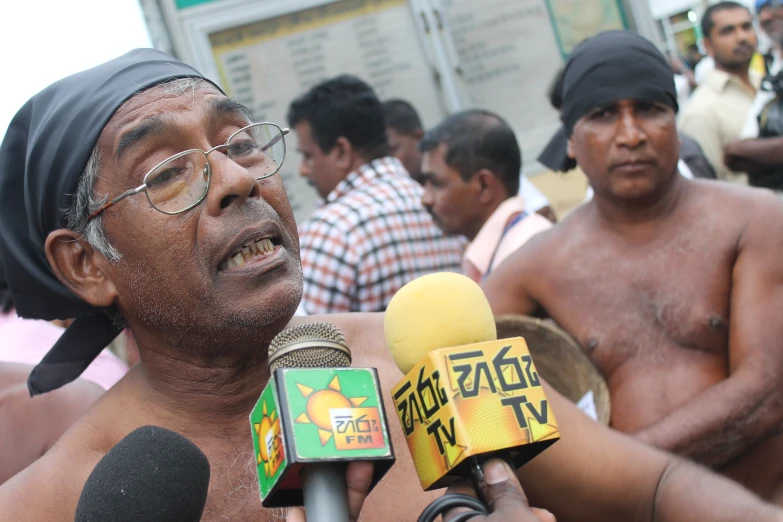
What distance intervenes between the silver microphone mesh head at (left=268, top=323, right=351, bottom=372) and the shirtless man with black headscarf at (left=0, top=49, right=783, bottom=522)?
590 mm

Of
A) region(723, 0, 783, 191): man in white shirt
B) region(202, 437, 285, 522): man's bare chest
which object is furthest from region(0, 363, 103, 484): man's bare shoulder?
region(723, 0, 783, 191): man in white shirt

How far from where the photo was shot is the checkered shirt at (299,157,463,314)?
5.07 meters

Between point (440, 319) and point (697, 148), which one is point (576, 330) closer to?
point (440, 319)

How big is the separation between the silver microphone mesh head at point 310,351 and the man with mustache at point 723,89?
531 cm

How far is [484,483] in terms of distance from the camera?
1.54 meters

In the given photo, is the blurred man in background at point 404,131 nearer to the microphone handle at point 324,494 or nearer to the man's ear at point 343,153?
the man's ear at point 343,153

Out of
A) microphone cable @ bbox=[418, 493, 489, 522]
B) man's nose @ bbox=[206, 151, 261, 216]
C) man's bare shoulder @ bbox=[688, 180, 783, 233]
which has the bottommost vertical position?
man's bare shoulder @ bbox=[688, 180, 783, 233]

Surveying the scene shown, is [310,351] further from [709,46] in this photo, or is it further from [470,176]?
[709,46]

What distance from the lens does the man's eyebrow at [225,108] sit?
2.57m

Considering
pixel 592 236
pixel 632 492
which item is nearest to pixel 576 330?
pixel 592 236

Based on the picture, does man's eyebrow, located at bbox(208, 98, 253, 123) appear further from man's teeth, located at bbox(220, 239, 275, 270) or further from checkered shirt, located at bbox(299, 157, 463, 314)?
checkered shirt, located at bbox(299, 157, 463, 314)

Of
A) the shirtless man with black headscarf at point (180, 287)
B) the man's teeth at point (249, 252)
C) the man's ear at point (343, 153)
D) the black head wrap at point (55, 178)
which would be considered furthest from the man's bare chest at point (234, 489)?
the man's ear at point (343, 153)

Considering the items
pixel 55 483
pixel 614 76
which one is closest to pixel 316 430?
pixel 55 483

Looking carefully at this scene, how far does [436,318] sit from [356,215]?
3561 mm
